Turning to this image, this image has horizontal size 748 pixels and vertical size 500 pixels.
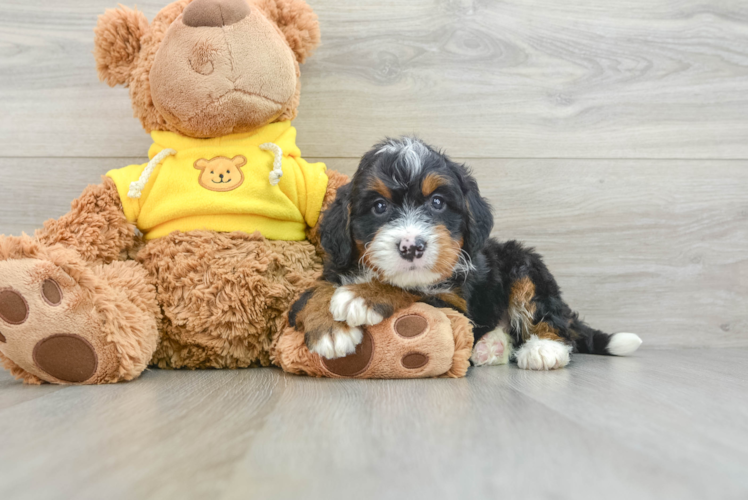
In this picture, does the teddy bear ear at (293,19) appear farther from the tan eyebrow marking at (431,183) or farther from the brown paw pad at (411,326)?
the brown paw pad at (411,326)

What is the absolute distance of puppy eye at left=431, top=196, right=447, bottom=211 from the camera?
1688mm

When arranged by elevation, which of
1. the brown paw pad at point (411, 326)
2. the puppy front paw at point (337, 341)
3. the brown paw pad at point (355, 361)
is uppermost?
the brown paw pad at point (411, 326)

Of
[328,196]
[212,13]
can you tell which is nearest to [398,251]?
[328,196]

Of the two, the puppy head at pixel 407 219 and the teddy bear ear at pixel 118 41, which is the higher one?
the teddy bear ear at pixel 118 41

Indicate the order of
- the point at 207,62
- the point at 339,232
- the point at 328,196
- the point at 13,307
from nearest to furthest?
the point at 13,307, the point at 339,232, the point at 207,62, the point at 328,196

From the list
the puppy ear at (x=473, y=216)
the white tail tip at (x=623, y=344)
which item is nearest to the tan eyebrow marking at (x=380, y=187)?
the puppy ear at (x=473, y=216)

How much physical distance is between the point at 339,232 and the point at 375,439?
2.70 ft

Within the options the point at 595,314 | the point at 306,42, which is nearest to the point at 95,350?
the point at 306,42

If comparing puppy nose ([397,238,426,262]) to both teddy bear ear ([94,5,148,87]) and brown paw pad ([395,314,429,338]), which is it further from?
teddy bear ear ([94,5,148,87])

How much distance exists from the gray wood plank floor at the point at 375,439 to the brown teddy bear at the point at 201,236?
125 mm

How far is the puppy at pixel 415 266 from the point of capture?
5.25 ft

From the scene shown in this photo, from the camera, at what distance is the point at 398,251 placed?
5.10 ft

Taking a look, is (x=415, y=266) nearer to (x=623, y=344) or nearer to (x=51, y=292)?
(x=51, y=292)

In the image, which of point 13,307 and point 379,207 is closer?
point 13,307
